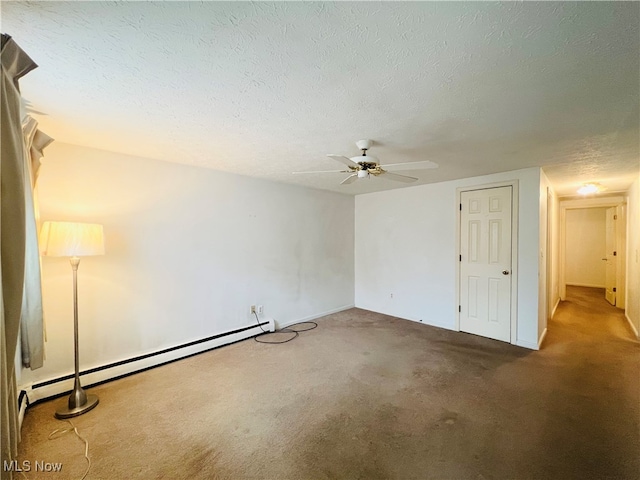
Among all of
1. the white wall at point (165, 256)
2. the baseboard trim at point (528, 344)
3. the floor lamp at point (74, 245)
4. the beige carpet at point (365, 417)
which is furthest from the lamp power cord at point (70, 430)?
the baseboard trim at point (528, 344)

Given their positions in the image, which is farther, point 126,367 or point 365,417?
point 126,367

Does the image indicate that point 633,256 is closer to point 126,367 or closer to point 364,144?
point 364,144

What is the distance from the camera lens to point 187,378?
266 cm

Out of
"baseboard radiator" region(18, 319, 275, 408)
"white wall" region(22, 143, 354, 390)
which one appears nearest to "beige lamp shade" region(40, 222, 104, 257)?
"white wall" region(22, 143, 354, 390)

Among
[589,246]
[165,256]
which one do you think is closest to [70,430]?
[165,256]

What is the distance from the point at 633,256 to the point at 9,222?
6.75m

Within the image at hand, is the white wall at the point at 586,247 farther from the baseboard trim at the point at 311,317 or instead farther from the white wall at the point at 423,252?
the baseboard trim at the point at 311,317

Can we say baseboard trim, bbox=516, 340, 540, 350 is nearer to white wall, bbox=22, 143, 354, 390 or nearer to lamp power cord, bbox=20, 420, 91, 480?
white wall, bbox=22, 143, 354, 390

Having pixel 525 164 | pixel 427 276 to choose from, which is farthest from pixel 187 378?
pixel 525 164

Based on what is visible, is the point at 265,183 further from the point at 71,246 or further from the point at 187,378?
the point at 187,378

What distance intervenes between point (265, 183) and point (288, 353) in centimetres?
239

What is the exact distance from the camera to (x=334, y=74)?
143 cm

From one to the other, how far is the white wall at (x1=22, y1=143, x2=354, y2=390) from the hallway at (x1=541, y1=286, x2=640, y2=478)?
328cm

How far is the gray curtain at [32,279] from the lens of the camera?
178 cm
